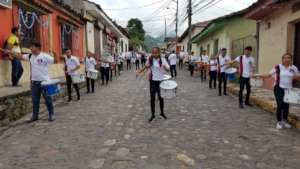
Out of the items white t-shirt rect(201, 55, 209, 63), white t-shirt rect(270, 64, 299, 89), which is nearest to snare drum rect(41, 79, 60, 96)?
white t-shirt rect(270, 64, 299, 89)

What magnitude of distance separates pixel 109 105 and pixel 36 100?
8.26 feet

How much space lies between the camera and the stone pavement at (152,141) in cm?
450

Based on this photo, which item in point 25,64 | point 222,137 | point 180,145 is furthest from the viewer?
point 25,64

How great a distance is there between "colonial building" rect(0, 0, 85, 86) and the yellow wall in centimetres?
795

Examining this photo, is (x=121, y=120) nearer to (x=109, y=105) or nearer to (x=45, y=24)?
(x=109, y=105)

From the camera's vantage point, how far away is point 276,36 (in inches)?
447

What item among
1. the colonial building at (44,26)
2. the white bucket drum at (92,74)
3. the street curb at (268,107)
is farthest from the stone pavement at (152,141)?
the white bucket drum at (92,74)

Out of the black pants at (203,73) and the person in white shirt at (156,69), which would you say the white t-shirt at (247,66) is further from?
the black pants at (203,73)

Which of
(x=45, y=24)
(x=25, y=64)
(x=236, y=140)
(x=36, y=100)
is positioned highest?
(x=45, y=24)

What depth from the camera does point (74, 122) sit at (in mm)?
7078

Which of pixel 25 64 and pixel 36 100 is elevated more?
pixel 25 64

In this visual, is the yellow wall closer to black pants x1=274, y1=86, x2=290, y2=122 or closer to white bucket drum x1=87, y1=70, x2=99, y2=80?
black pants x1=274, y1=86, x2=290, y2=122

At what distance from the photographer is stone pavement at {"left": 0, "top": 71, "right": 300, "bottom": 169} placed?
4496 millimetres

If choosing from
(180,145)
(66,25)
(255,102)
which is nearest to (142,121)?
(180,145)
